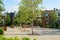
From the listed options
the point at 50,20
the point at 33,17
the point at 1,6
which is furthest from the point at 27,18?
the point at 50,20

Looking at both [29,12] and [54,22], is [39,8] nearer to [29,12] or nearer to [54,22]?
[29,12]

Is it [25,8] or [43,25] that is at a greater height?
[25,8]

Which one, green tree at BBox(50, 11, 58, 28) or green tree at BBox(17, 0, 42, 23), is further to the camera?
green tree at BBox(50, 11, 58, 28)

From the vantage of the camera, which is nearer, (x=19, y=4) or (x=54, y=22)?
(x=19, y=4)

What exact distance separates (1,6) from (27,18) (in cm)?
853

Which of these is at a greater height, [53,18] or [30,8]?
[30,8]

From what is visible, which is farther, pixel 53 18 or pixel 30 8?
pixel 53 18

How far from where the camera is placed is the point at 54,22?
7094cm

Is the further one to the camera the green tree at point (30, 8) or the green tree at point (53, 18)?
the green tree at point (53, 18)

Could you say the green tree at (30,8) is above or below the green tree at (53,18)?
above

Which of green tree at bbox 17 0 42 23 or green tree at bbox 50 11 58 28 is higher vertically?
green tree at bbox 17 0 42 23

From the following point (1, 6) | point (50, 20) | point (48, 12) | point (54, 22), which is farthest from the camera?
point (48, 12)

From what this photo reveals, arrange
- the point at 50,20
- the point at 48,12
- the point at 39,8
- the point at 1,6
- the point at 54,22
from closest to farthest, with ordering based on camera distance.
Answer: the point at 1,6 < the point at 39,8 < the point at 54,22 < the point at 50,20 < the point at 48,12

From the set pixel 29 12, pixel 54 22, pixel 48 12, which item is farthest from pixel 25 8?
pixel 48 12
